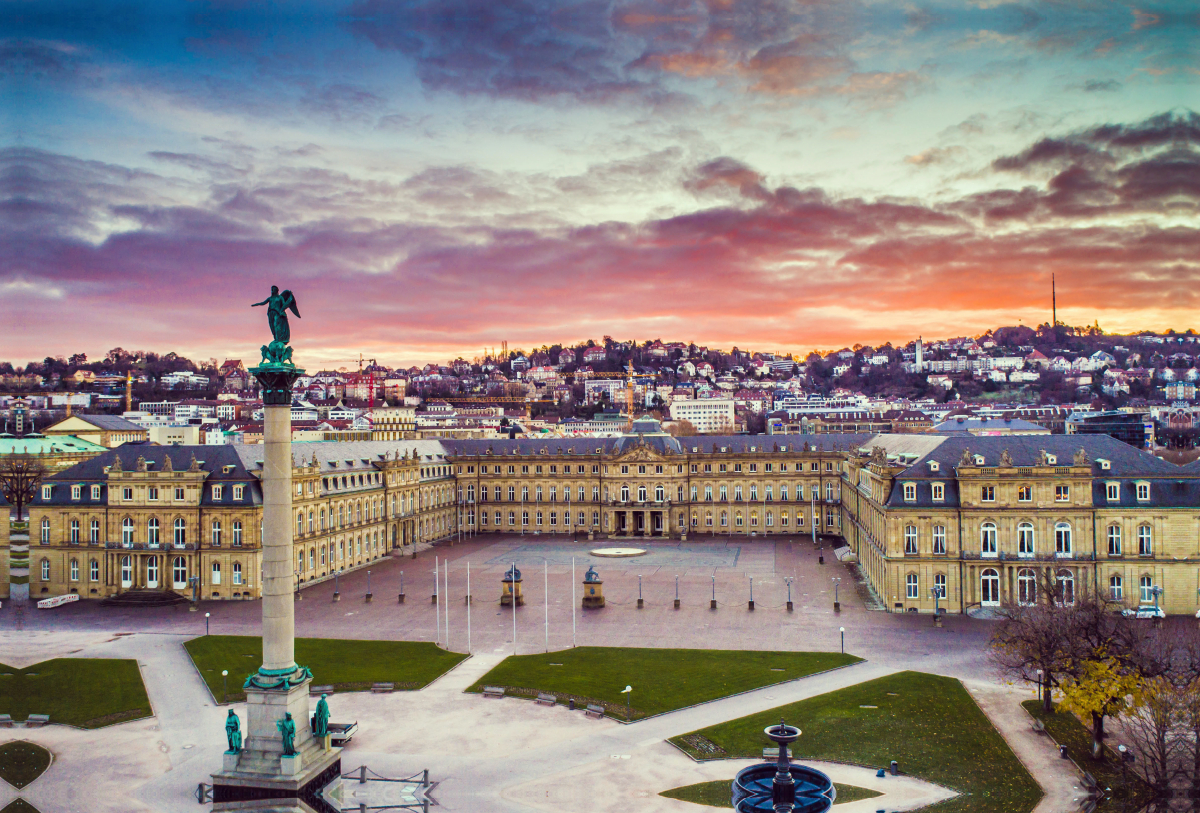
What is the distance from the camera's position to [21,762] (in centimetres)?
3444

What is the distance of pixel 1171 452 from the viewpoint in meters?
153

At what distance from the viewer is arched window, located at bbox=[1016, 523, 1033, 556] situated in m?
60.6

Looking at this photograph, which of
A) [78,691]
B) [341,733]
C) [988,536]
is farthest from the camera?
[988,536]

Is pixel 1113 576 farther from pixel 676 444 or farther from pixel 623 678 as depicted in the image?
pixel 676 444

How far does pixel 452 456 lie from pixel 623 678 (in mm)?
74586

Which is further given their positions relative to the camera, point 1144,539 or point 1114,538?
point 1114,538

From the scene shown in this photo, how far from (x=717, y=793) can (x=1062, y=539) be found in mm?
41051

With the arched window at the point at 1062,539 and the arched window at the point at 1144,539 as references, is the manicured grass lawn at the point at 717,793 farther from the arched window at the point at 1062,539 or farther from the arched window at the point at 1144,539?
the arched window at the point at 1144,539

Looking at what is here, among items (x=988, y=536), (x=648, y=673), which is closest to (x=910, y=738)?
(x=648, y=673)

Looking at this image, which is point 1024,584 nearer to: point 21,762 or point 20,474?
point 21,762

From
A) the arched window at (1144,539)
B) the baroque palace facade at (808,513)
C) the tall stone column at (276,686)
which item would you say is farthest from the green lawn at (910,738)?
the arched window at (1144,539)

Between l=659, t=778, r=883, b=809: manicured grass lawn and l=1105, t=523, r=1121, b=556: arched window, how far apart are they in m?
38.7

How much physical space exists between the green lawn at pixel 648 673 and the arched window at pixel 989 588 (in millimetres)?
17461

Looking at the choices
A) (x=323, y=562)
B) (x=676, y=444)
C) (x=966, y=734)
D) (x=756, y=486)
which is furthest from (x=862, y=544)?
(x=323, y=562)
